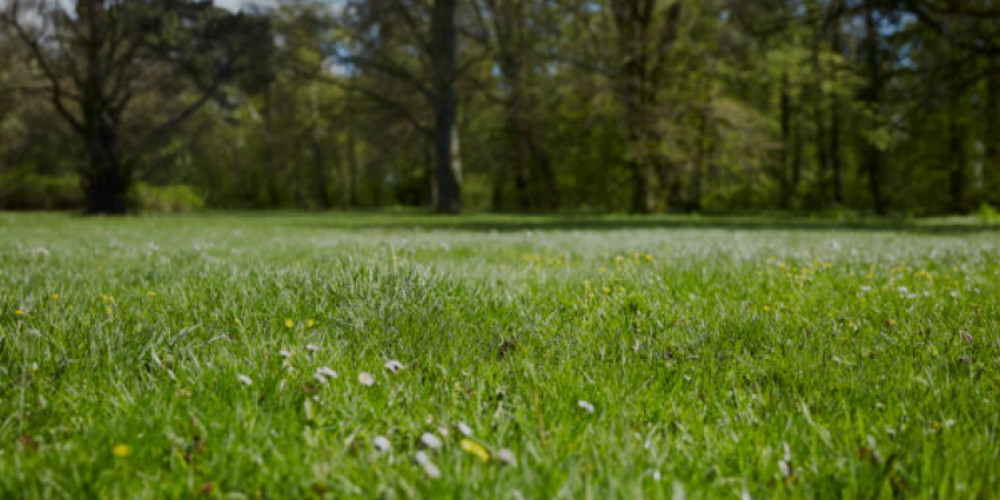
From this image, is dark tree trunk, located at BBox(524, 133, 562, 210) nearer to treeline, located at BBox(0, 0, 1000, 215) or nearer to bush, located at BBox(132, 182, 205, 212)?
treeline, located at BBox(0, 0, 1000, 215)

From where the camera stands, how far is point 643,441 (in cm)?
184

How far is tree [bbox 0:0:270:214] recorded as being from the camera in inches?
954

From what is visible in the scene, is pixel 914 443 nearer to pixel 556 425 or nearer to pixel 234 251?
pixel 556 425

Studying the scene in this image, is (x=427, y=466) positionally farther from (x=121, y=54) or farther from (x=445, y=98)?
(x=121, y=54)

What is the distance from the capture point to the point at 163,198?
3472 cm

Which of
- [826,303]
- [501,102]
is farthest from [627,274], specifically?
[501,102]

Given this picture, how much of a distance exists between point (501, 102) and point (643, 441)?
29138mm

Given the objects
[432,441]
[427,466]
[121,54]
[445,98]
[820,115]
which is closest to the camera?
[427,466]

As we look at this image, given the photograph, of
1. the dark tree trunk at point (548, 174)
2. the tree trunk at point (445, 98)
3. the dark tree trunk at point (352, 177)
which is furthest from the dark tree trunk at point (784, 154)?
the dark tree trunk at point (352, 177)

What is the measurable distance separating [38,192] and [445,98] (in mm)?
27373

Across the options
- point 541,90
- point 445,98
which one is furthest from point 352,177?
point 445,98

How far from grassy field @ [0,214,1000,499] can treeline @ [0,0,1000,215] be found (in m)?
16.5

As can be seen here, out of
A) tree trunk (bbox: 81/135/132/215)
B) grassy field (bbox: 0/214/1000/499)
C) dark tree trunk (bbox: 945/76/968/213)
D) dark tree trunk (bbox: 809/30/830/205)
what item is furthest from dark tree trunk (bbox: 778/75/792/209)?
tree trunk (bbox: 81/135/132/215)

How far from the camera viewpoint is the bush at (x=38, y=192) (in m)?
33.9
